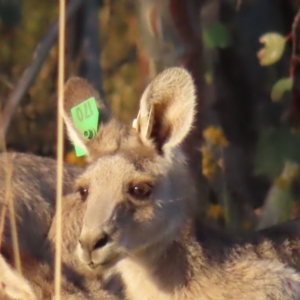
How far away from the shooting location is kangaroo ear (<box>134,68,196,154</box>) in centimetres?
366

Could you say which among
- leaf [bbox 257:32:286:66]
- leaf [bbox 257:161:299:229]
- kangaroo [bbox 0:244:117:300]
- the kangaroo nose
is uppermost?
leaf [bbox 257:32:286:66]

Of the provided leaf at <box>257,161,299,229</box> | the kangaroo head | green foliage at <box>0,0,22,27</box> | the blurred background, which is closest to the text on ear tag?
the kangaroo head

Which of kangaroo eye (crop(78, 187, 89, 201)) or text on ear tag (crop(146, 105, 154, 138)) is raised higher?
text on ear tag (crop(146, 105, 154, 138))

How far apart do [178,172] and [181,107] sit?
0.94ft

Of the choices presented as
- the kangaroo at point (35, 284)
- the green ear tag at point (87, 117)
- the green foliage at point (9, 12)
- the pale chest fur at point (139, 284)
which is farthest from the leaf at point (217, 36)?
the kangaroo at point (35, 284)

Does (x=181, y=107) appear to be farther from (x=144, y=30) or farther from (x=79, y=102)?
(x=144, y=30)

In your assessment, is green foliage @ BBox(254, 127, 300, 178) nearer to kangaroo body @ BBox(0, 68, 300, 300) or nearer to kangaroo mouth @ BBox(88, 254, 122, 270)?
kangaroo body @ BBox(0, 68, 300, 300)

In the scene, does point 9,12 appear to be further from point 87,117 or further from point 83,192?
point 83,192

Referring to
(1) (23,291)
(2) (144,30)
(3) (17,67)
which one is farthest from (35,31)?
(1) (23,291)

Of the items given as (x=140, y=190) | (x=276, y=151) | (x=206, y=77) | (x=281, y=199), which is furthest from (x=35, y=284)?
(x=206, y=77)

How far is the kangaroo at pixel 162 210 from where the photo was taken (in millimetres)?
3605

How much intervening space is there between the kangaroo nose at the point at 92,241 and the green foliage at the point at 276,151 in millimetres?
2138

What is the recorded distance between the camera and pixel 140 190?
364 centimetres

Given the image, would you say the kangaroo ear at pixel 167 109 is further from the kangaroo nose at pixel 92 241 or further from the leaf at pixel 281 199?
the leaf at pixel 281 199
